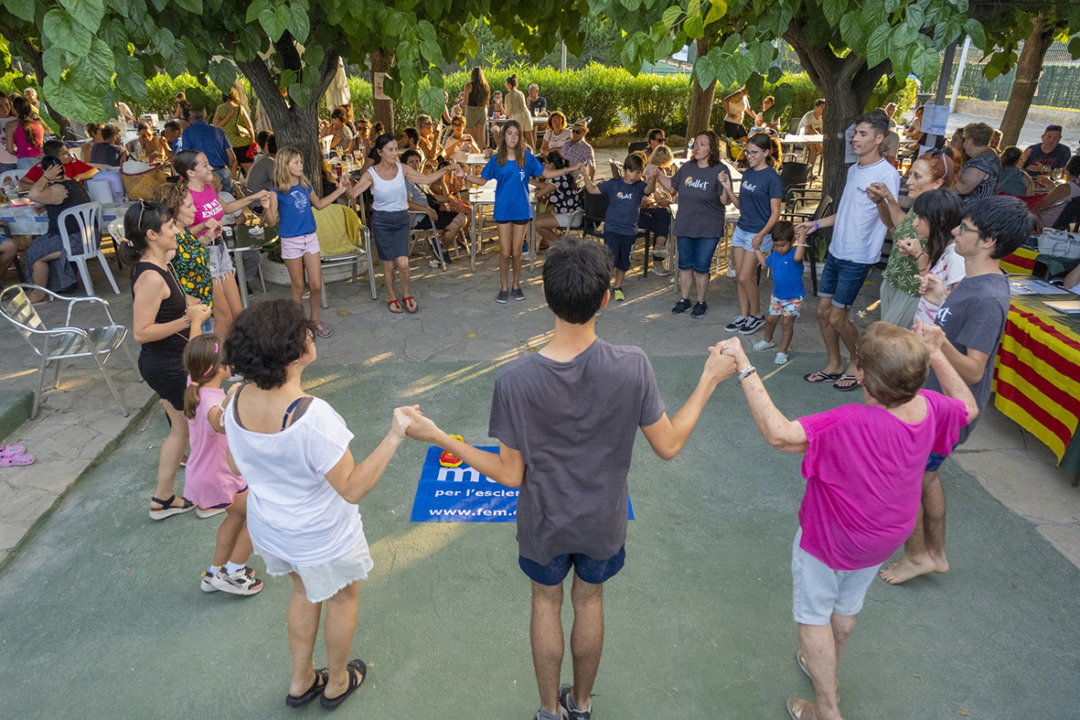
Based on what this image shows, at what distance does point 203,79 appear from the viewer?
5461 millimetres

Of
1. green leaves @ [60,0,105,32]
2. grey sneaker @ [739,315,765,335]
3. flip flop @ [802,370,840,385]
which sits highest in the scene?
green leaves @ [60,0,105,32]

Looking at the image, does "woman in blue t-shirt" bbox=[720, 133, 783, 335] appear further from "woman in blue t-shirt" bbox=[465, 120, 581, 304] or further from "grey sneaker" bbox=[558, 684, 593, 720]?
"grey sneaker" bbox=[558, 684, 593, 720]

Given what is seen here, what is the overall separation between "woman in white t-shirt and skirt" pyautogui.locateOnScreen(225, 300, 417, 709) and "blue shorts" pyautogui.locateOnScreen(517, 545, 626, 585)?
584 millimetres

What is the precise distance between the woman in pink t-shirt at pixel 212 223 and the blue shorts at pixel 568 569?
3.52 meters

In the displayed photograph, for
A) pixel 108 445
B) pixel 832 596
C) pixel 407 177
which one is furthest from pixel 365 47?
pixel 832 596

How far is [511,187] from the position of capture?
21.9ft

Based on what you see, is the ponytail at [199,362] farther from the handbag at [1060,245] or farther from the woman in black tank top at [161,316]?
the handbag at [1060,245]

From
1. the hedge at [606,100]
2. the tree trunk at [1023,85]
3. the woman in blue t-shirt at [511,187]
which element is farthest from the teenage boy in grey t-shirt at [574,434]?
the hedge at [606,100]

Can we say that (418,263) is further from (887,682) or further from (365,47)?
(887,682)

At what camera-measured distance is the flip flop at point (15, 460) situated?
13.7 ft

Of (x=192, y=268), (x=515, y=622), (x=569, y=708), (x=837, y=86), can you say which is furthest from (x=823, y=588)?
(x=837, y=86)

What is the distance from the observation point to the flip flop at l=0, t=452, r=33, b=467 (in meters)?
4.16

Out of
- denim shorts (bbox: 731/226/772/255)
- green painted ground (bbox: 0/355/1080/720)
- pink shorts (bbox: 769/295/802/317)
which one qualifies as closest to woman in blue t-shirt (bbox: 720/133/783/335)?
denim shorts (bbox: 731/226/772/255)

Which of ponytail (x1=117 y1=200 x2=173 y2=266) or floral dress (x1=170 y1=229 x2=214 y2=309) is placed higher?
ponytail (x1=117 y1=200 x2=173 y2=266)
